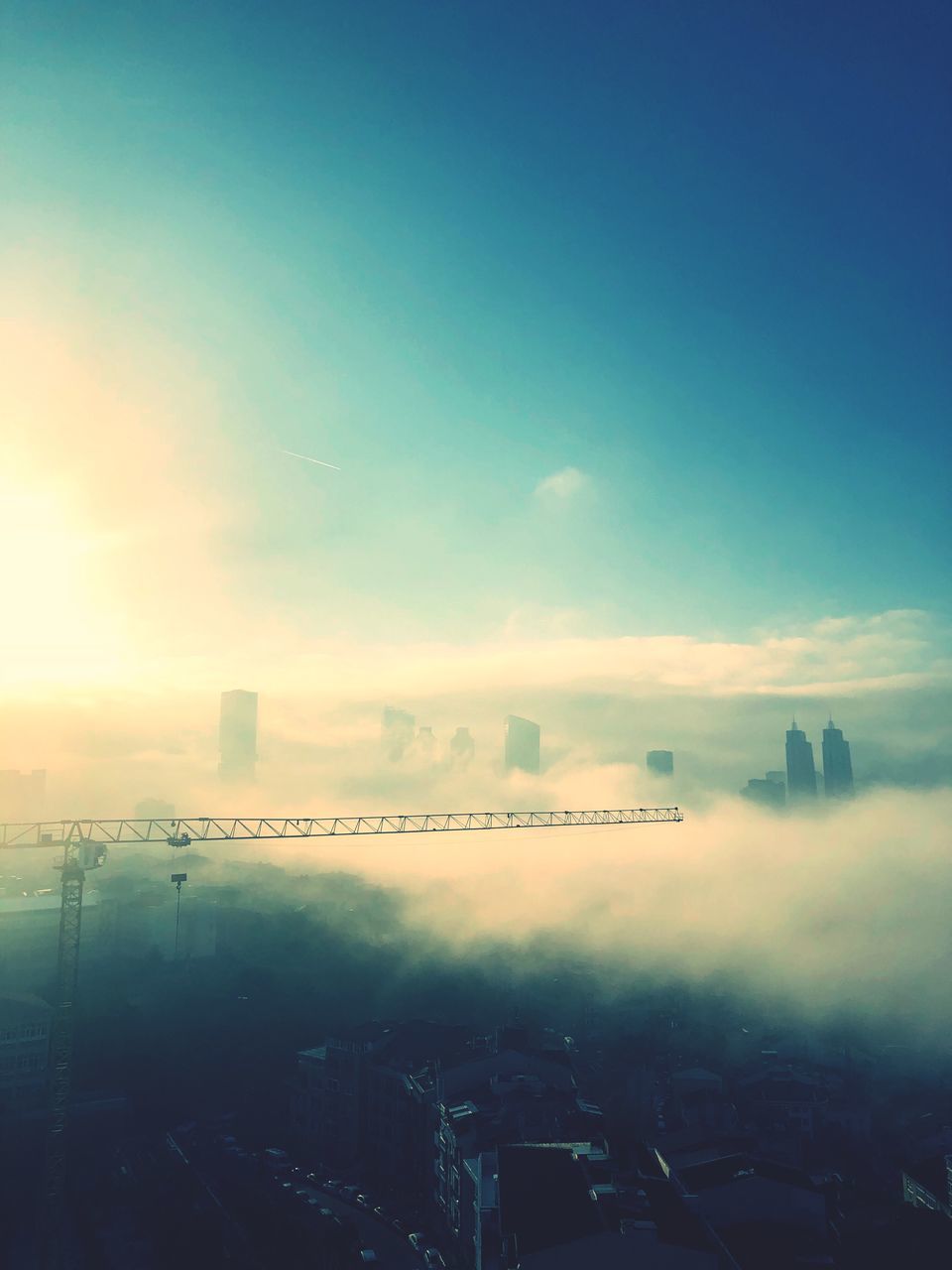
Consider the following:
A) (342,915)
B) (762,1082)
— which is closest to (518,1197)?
(762,1082)

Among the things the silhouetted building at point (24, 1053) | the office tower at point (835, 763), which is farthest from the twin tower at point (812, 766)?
the silhouetted building at point (24, 1053)

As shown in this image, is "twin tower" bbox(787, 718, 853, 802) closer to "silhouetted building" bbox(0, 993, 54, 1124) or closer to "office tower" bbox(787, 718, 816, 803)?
"office tower" bbox(787, 718, 816, 803)

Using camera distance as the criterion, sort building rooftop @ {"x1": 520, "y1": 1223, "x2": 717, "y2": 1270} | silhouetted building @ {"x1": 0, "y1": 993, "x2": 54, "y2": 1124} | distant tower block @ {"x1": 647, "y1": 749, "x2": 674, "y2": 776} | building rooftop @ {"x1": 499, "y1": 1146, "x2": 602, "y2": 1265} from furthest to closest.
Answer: distant tower block @ {"x1": 647, "y1": 749, "x2": 674, "y2": 776}
silhouetted building @ {"x1": 0, "y1": 993, "x2": 54, "y2": 1124}
building rooftop @ {"x1": 499, "y1": 1146, "x2": 602, "y2": 1265}
building rooftop @ {"x1": 520, "y1": 1223, "x2": 717, "y2": 1270}

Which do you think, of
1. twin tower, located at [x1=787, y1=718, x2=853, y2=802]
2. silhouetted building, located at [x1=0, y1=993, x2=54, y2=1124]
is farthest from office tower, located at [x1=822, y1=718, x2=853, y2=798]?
silhouetted building, located at [x1=0, y1=993, x2=54, y2=1124]

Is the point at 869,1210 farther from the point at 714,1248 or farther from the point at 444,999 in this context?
the point at 444,999

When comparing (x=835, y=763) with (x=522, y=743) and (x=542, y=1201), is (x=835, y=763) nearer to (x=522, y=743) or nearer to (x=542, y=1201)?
(x=522, y=743)
